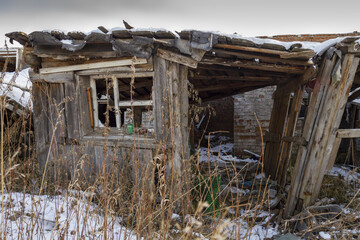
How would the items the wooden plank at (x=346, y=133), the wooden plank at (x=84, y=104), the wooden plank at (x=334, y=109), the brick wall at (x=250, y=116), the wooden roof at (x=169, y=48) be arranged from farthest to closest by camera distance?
the brick wall at (x=250, y=116)
the wooden plank at (x=84, y=104)
the wooden plank at (x=346, y=133)
the wooden plank at (x=334, y=109)
the wooden roof at (x=169, y=48)

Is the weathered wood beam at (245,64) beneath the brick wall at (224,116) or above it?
above

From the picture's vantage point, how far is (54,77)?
457cm

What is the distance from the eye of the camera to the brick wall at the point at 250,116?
8.63 meters

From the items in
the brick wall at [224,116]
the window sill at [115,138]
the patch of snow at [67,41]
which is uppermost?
the patch of snow at [67,41]

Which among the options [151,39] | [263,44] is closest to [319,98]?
[263,44]

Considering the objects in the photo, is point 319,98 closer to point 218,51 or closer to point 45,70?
point 218,51

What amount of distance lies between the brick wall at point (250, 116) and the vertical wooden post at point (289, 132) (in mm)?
3003

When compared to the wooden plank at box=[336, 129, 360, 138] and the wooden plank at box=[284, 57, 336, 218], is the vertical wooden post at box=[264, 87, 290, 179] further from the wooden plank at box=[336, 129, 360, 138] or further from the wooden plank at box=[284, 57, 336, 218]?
the wooden plank at box=[336, 129, 360, 138]

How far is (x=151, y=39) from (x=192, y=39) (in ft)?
1.80

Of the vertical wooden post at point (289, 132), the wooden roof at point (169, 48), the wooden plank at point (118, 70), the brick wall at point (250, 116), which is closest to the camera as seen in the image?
the wooden roof at point (169, 48)

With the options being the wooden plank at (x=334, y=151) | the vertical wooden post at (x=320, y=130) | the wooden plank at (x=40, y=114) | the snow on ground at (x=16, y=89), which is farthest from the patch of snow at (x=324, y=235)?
the wooden plank at (x=40, y=114)

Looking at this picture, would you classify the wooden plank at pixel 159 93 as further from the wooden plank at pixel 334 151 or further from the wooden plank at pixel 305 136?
the wooden plank at pixel 334 151

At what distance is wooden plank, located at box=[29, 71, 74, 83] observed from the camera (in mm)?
4484

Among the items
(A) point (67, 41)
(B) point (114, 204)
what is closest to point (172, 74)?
(A) point (67, 41)
